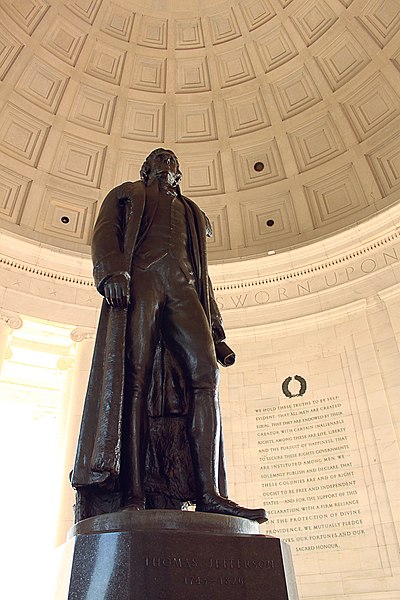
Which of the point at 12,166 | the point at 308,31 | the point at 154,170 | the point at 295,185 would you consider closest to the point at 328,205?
the point at 295,185

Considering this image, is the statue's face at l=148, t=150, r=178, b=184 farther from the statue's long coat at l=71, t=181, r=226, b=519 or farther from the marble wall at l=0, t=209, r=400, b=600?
the marble wall at l=0, t=209, r=400, b=600

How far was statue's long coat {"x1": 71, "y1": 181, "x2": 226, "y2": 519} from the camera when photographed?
3.11 meters

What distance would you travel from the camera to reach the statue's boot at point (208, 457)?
3.04 m

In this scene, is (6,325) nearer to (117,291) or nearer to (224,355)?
(224,355)

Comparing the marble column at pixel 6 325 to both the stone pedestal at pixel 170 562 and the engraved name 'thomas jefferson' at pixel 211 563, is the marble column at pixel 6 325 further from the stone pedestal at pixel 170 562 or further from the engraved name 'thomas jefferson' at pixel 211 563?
the engraved name 'thomas jefferson' at pixel 211 563

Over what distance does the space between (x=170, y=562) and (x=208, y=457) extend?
3.02 ft

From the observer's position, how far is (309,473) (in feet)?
33.1

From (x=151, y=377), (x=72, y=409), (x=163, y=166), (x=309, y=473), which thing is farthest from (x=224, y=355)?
(x=72, y=409)

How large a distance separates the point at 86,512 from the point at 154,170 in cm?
286

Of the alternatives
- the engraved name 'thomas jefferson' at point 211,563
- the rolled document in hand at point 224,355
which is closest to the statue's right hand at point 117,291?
the rolled document in hand at point 224,355

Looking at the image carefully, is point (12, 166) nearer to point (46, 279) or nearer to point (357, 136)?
point (46, 279)

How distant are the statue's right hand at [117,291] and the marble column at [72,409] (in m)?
7.10

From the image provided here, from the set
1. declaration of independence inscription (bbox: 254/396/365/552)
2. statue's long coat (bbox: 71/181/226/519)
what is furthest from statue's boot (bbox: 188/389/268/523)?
declaration of independence inscription (bbox: 254/396/365/552)

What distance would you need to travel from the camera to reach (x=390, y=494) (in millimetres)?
9273
